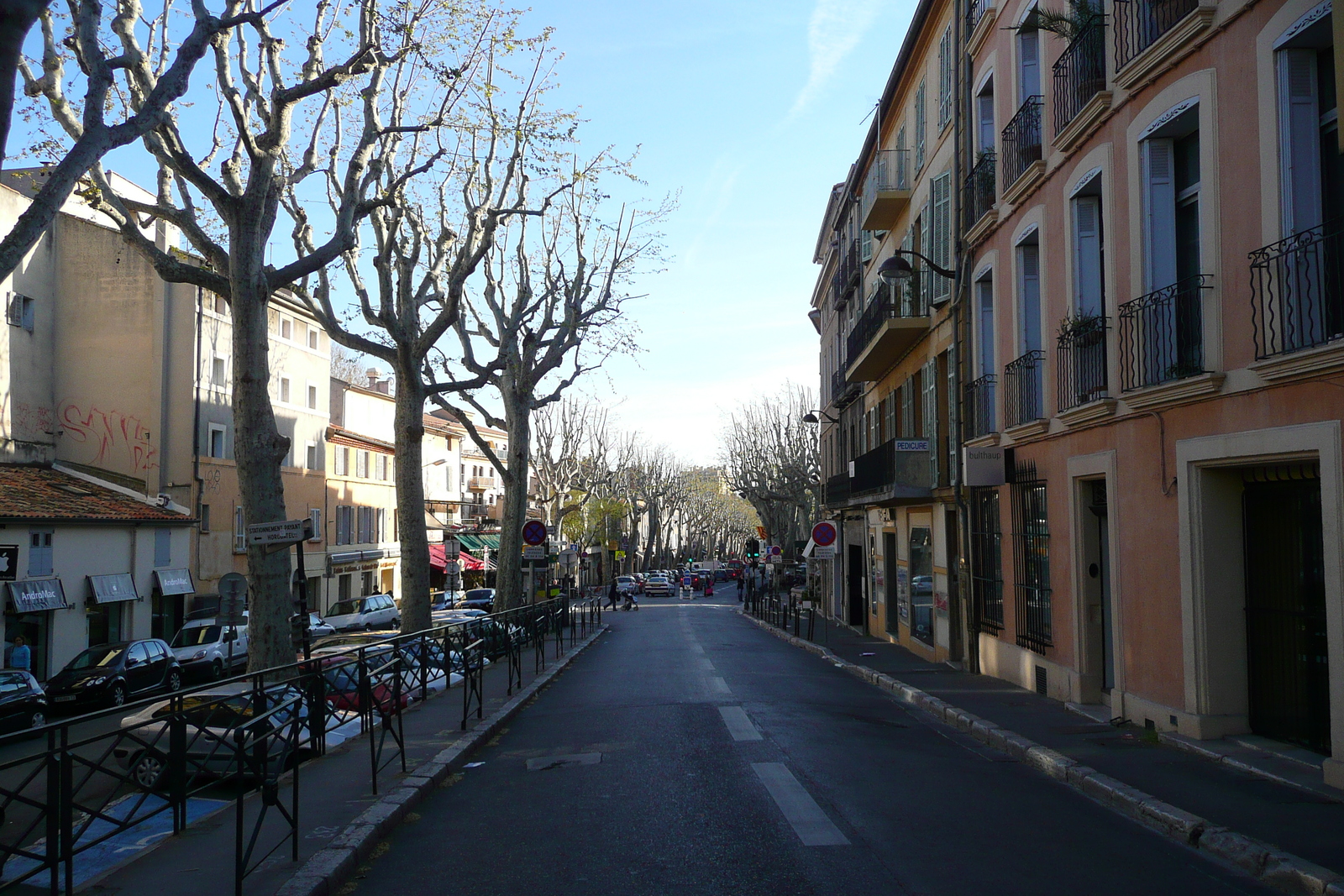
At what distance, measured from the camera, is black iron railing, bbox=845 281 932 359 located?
22125 mm

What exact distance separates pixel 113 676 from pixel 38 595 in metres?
5.28

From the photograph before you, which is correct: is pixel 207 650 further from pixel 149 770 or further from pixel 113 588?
pixel 149 770

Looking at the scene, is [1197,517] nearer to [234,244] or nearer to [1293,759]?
[1293,759]

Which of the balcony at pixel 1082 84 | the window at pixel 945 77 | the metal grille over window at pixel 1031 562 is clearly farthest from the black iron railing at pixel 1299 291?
the window at pixel 945 77

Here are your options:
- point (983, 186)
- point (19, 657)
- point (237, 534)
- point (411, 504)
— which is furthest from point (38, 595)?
point (983, 186)

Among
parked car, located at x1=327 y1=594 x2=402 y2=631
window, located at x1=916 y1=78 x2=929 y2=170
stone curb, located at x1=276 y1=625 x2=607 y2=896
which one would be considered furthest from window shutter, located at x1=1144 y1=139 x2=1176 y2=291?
parked car, located at x1=327 y1=594 x2=402 y2=631

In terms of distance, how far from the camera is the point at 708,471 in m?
109

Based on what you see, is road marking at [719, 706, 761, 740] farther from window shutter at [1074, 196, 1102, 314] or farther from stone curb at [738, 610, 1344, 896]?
window shutter at [1074, 196, 1102, 314]

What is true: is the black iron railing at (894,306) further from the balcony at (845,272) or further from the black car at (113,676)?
the black car at (113,676)

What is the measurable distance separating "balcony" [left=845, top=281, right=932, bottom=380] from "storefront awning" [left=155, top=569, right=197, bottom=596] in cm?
2036

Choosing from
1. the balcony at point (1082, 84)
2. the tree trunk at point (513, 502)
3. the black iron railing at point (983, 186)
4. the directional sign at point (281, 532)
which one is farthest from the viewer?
the tree trunk at point (513, 502)

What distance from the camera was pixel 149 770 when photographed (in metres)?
6.82

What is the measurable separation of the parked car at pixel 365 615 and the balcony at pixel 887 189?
2005cm

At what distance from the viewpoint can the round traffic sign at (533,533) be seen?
83.2 ft
